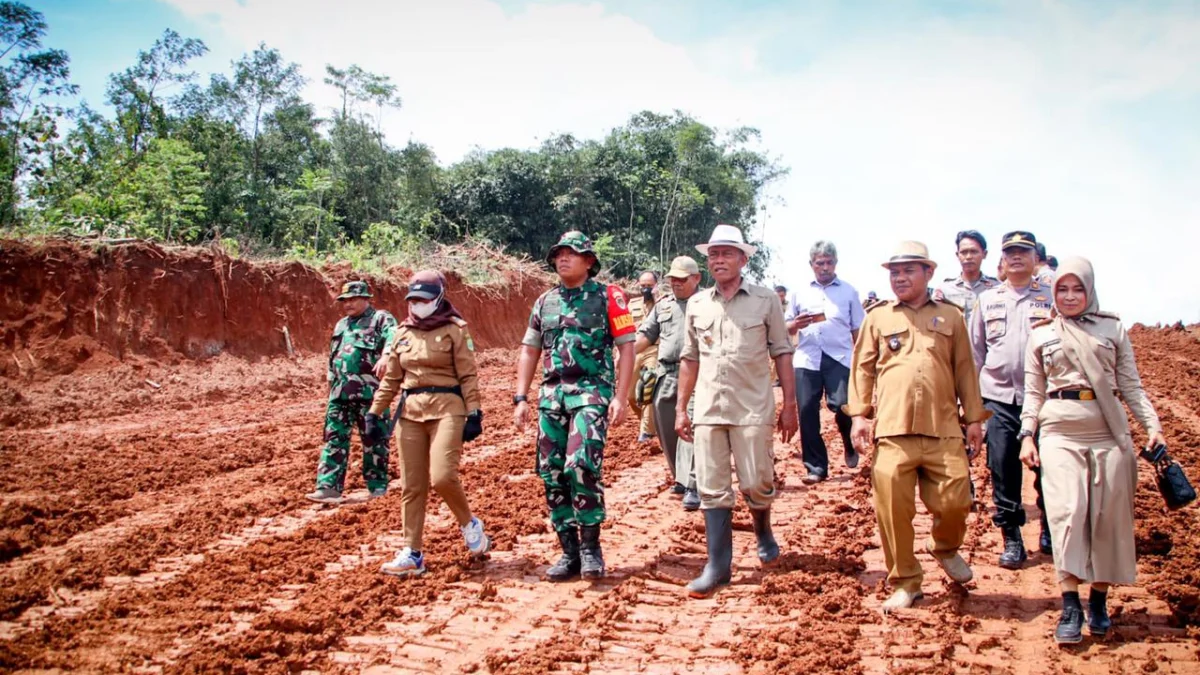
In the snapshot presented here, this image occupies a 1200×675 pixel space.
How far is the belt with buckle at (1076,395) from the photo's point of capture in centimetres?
427

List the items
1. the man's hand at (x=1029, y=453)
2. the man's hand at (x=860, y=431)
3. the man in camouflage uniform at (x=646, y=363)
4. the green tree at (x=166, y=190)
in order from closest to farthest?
the man's hand at (x=1029, y=453), the man's hand at (x=860, y=431), the man in camouflage uniform at (x=646, y=363), the green tree at (x=166, y=190)

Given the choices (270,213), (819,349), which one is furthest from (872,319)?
(270,213)

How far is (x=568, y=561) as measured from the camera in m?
5.26

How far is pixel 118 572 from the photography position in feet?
18.1

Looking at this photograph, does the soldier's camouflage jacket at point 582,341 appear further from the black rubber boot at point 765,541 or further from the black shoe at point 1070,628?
the black shoe at point 1070,628

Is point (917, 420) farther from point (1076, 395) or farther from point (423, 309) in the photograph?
point (423, 309)

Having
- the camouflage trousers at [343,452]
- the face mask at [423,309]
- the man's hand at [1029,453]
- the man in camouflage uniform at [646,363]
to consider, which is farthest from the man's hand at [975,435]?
the camouflage trousers at [343,452]

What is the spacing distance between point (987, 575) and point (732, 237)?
8.15 ft

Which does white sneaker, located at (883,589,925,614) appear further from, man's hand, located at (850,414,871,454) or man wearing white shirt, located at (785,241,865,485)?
man wearing white shirt, located at (785,241,865,485)

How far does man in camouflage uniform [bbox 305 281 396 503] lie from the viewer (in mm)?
7723

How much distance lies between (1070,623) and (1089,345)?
1.34 meters

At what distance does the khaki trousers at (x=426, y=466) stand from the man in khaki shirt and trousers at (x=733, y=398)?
4.93ft

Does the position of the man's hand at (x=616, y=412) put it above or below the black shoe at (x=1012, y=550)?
above

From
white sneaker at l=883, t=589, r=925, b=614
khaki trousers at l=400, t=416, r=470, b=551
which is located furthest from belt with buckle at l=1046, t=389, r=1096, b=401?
khaki trousers at l=400, t=416, r=470, b=551
